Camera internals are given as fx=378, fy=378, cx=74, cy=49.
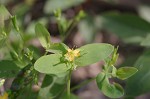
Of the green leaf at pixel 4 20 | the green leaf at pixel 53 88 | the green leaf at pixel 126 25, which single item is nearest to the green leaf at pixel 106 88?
the green leaf at pixel 53 88

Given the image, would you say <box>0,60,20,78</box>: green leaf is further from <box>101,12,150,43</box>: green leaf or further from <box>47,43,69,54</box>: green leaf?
<box>101,12,150,43</box>: green leaf

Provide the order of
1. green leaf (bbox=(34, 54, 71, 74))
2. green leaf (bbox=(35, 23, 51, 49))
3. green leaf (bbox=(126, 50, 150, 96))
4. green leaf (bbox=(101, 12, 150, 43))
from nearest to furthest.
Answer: green leaf (bbox=(34, 54, 71, 74)) < green leaf (bbox=(35, 23, 51, 49)) < green leaf (bbox=(126, 50, 150, 96)) < green leaf (bbox=(101, 12, 150, 43))

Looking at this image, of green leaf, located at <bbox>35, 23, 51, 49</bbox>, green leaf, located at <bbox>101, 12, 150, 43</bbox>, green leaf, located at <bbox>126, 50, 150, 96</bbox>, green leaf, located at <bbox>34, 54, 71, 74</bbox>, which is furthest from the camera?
green leaf, located at <bbox>101, 12, 150, 43</bbox>

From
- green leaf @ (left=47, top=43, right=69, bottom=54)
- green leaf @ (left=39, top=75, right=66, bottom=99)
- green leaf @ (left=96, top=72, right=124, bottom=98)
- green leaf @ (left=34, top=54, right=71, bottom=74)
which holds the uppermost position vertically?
green leaf @ (left=47, top=43, right=69, bottom=54)

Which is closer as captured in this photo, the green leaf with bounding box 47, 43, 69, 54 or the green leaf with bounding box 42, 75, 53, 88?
the green leaf with bounding box 47, 43, 69, 54

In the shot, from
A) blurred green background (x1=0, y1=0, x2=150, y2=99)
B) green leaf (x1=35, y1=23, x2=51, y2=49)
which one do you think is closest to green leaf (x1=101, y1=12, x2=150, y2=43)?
blurred green background (x1=0, y1=0, x2=150, y2=99)

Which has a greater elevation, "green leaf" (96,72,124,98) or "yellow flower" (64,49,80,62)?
"yellow flower" (64,49,80,62)
